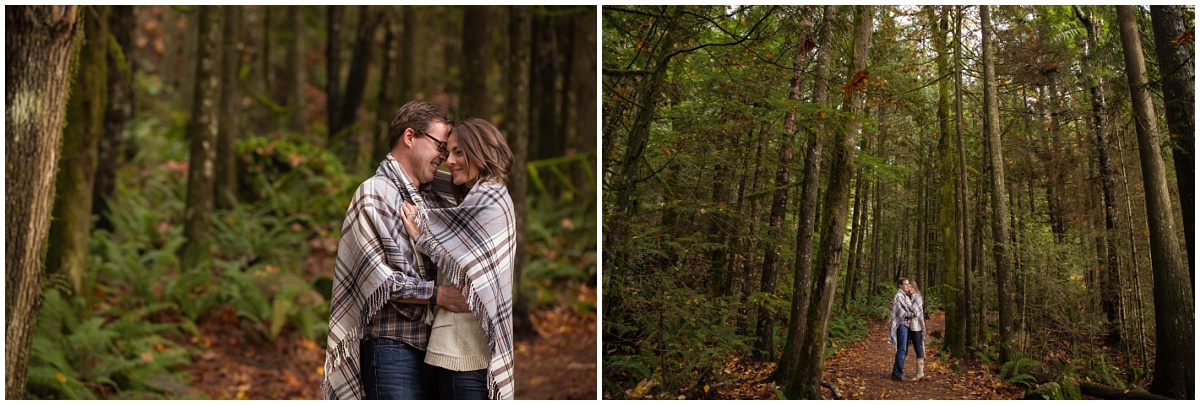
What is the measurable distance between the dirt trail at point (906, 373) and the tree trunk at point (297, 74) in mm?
9255

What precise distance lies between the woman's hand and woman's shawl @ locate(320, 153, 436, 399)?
15mm

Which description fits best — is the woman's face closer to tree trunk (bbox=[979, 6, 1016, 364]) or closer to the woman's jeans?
the woman's jeans

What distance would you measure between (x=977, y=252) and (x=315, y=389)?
5.13 meters

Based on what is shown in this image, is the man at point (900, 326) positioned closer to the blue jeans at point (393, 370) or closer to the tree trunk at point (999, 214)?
the tree trunk at point (999, 214)

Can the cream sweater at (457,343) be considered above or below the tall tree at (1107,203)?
below

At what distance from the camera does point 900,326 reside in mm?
4207

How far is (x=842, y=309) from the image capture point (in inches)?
165

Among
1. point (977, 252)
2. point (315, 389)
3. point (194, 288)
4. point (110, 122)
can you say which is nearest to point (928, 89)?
point (977, 252)

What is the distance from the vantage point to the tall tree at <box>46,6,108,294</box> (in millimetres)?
5746

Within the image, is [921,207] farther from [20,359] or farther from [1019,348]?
[20,359]

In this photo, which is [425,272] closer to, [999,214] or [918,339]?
[918,339]

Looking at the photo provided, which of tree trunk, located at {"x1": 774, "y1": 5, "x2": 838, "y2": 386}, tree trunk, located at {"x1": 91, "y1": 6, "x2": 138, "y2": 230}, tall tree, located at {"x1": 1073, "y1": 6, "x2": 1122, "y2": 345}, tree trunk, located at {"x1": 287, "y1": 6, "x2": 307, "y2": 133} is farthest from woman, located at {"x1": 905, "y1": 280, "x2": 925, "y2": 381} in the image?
tree trunk, located at {"x1": 287, "y1": 6, "x2": 307, "y2": 133}

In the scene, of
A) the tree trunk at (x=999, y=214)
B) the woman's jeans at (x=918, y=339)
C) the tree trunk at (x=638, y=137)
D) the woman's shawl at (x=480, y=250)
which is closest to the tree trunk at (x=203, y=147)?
Answer: the tree trunk at (x=638, y=137)

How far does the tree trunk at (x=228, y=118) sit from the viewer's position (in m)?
8.24
